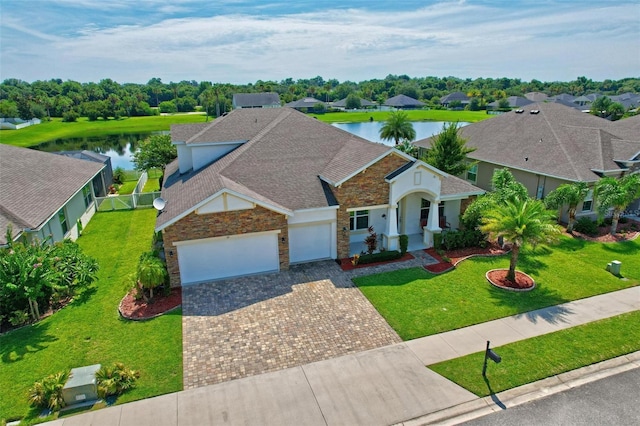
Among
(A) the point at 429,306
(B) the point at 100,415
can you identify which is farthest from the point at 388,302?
(B) the point at 100,415

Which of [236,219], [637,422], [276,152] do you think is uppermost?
[276,152]

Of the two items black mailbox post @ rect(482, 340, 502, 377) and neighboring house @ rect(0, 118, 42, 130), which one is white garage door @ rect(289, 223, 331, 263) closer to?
black mailbox post @ rect(482, 340, 502, 377)

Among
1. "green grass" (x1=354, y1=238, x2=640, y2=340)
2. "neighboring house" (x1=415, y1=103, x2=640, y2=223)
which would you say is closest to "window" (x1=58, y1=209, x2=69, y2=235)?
"green grass" (x1=354, y1=238, x2=640, y2=340)

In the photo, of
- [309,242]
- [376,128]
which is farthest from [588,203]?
[376,128]

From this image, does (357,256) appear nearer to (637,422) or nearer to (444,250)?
(444,250)

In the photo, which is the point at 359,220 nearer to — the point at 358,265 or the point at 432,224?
the point at 358,265

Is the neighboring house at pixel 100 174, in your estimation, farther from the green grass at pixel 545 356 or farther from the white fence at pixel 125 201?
the green grass at pixel 545 356

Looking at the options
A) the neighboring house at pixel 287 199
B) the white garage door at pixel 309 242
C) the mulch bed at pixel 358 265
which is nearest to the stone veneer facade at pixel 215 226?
the neighboring house at pixel 287 199
